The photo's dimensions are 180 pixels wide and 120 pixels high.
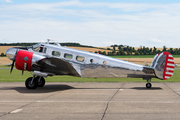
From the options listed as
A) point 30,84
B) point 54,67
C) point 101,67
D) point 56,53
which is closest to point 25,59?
point 30,84

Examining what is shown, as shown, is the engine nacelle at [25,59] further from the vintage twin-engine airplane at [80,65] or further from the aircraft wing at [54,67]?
the aircraft wing at [54,67]

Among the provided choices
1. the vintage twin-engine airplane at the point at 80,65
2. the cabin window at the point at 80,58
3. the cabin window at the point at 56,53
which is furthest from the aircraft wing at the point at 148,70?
the cabin window at the point at 56,53

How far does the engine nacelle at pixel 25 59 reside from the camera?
17703mm

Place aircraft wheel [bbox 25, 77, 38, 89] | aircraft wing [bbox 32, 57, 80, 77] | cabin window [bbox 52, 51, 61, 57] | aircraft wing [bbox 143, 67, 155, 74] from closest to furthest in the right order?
aircraft wing [bbox 32, 57, 80, 77] < aircraft wing [bbox 143, 67, 155, 74] < aircraft wheel [bbox 25, 77, 38, 89] < cabin window [bbox 52, 51, 61, 57]

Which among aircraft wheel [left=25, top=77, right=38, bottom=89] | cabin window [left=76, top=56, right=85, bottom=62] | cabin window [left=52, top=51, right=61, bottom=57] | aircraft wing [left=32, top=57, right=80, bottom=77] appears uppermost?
cabin window [left=52, top=51, right=61, bottom=57]

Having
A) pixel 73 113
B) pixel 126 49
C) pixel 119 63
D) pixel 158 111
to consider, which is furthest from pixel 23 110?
pixel 126 49

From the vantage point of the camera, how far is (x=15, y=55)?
1795cm

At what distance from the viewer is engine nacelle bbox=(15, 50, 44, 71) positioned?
58.1 ft

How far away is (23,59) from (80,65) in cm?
434

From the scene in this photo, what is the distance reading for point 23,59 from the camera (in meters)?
17.7

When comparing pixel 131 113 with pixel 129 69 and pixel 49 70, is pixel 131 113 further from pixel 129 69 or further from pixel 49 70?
pixel 49 70

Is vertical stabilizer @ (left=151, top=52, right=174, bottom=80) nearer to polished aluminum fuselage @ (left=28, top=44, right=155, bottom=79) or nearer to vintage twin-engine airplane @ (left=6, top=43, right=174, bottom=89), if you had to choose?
vintage twin-engine airplane @ (left=6, top=43, right=174, bottom=89)

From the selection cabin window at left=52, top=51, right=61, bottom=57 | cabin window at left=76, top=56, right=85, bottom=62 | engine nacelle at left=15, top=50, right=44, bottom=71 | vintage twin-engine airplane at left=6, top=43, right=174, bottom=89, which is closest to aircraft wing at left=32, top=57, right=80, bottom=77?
vintage twin-engine airplane at left=6, top=43, right=174, bottom=89

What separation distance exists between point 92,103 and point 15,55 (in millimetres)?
8373
